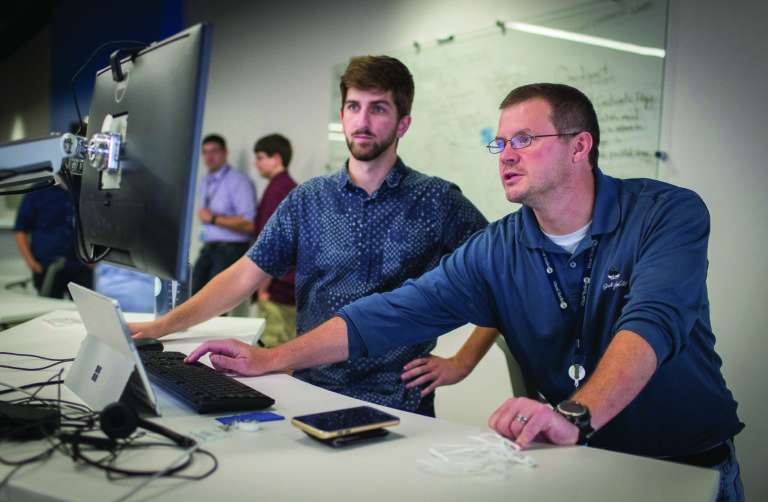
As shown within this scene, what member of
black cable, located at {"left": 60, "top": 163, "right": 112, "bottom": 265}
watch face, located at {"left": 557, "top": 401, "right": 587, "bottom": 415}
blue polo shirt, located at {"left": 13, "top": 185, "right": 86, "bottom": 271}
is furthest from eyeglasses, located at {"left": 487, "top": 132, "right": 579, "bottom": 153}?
blue polo shirt, located at {"left": 13, "top": 185, "right": 86, "bottom": 271}

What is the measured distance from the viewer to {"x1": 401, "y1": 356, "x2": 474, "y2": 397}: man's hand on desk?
153cm

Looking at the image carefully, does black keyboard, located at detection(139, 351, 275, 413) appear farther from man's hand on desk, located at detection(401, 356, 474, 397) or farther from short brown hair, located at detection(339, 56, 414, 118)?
short brown hair, located at detection(339, 56, 414, 118)

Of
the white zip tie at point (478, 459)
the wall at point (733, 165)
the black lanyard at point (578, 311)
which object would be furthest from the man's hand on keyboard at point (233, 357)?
the wall at point (733, 165)

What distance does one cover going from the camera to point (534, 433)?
86 centimetres

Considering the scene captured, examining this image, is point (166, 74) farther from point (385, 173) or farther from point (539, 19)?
point (539, 19)

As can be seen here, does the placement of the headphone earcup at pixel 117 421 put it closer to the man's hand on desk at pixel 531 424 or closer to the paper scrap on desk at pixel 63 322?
the man's hand on desk at pixel 531 424

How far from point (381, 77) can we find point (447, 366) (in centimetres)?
89

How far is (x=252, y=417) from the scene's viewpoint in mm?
992

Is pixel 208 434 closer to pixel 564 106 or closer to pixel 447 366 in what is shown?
pixel 447 366

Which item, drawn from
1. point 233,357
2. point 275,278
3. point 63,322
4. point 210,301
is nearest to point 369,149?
point 210,301

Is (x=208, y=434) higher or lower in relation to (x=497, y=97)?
lower

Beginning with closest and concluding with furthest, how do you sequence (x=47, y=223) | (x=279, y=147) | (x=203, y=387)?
(x=203, y=387) → (x=279, y=147) → (x=47, y=223)

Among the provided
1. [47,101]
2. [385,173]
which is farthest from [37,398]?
[47,101]

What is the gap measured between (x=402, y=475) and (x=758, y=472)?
2053 millimetres
